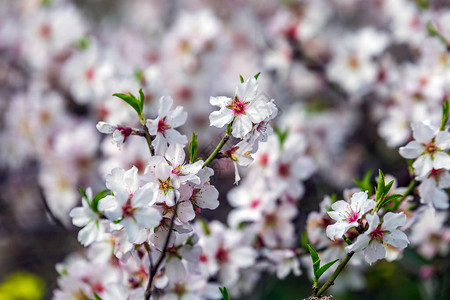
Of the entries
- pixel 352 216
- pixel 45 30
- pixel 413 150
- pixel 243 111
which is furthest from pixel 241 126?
pixel 45 30

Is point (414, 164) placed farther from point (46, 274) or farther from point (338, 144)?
point (46, 274)

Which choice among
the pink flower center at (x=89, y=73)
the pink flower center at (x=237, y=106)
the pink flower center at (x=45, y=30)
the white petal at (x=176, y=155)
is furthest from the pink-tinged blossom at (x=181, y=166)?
the pink flower center at (x=45, y=30)

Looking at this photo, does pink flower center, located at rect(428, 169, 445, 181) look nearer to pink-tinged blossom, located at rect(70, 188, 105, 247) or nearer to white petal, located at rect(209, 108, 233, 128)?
white petal, located at rect(209, 108, 233, 128)

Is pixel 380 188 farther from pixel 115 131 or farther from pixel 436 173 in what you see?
pixel 115 131

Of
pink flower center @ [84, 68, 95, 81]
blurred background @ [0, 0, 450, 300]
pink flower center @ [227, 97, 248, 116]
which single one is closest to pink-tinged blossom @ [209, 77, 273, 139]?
pink flower center @ [227, 97, 248, 116]

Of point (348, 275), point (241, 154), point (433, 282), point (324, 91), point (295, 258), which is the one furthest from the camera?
point (324, 91)

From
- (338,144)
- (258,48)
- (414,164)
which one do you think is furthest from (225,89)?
(414,164)

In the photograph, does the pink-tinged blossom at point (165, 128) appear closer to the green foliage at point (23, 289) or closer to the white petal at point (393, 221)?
the white petal at point (393, 221)
